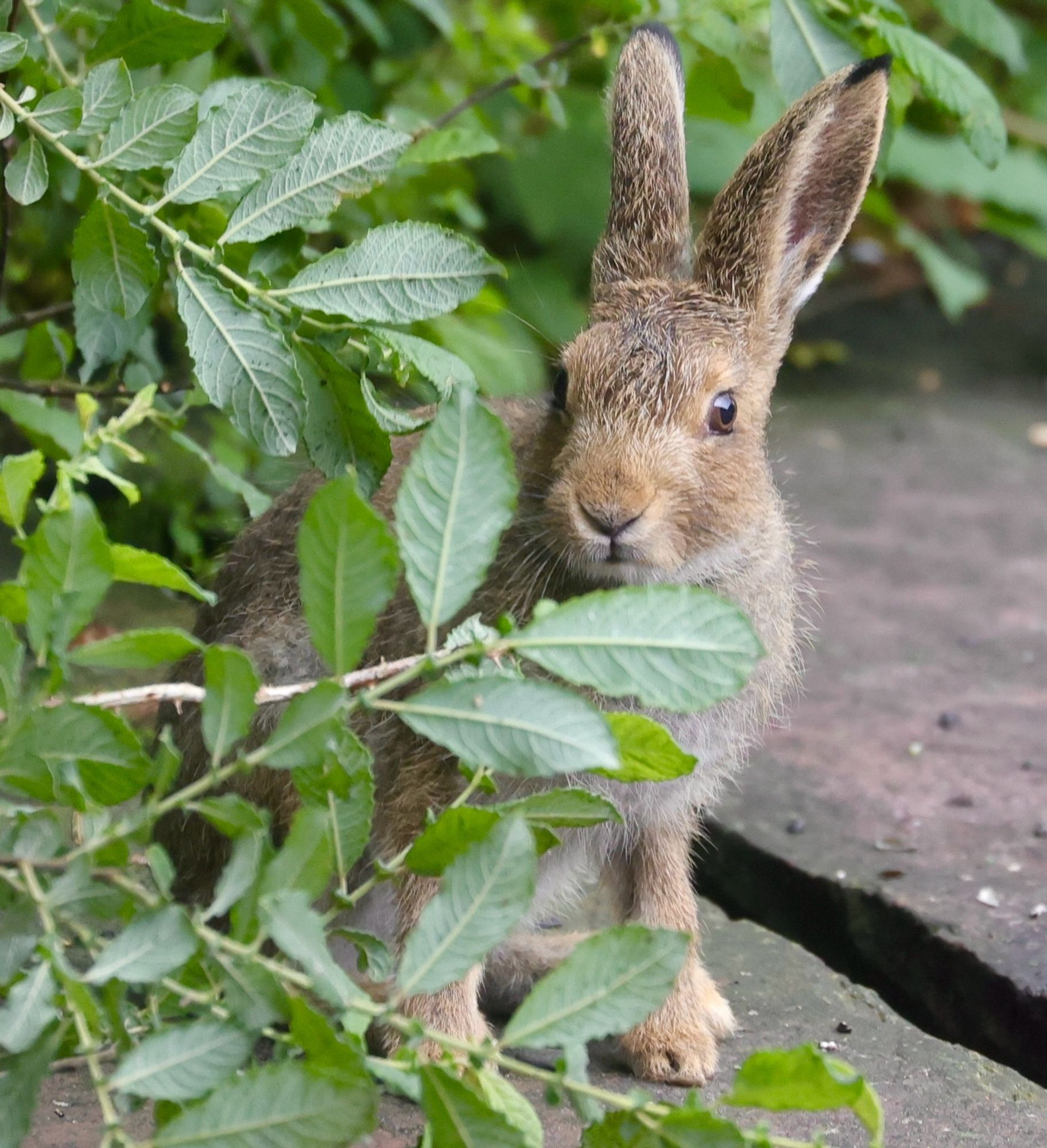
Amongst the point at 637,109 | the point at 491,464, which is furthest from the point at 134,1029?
the point at 637,109

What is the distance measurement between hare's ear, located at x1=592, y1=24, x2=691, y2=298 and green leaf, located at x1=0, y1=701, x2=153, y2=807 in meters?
1.94

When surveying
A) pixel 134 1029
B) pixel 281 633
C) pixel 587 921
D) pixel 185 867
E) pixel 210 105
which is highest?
pixel 210 105

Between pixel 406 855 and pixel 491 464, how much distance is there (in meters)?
0.67

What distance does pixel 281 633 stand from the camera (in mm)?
3684

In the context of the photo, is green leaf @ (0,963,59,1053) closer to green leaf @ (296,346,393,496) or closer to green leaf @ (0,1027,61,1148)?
green leaf @ (0,1027,61,1148)

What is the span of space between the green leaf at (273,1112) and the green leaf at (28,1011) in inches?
8.9

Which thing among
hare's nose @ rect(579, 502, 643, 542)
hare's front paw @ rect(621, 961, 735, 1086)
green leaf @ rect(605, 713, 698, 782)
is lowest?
hare's front paw @ rect(621, 961, 735, 1086)

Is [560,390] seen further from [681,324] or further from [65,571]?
[65,571]

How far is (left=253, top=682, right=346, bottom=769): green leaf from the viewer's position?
227 cm

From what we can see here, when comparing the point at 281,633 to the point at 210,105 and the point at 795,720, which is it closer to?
the point at 210,105

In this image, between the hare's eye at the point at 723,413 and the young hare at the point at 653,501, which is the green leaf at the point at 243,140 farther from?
the hare's eye at the point at 723,413

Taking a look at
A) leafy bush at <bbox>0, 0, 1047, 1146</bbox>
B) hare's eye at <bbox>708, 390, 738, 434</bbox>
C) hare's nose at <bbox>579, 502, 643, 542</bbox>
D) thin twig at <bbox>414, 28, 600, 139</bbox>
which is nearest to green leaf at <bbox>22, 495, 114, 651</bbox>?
leafy bush at <bbox>0, 0, 1047, 1146</bbox>

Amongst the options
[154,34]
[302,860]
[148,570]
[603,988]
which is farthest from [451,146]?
[603,988]

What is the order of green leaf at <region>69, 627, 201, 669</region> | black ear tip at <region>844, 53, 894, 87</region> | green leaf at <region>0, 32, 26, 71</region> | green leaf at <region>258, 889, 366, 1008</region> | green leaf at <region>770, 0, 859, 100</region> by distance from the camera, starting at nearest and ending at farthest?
green leaf at <region>258, 889, 366, 1008</region>, green leaf at <region>69, 627, 201, 669</region>, green leaf at <region>0, 32, 26, 71</region>, black ear tip at <region>844, 53, 894, 87</region>, green leaf at <region>770, 0, 859, 100</region>
